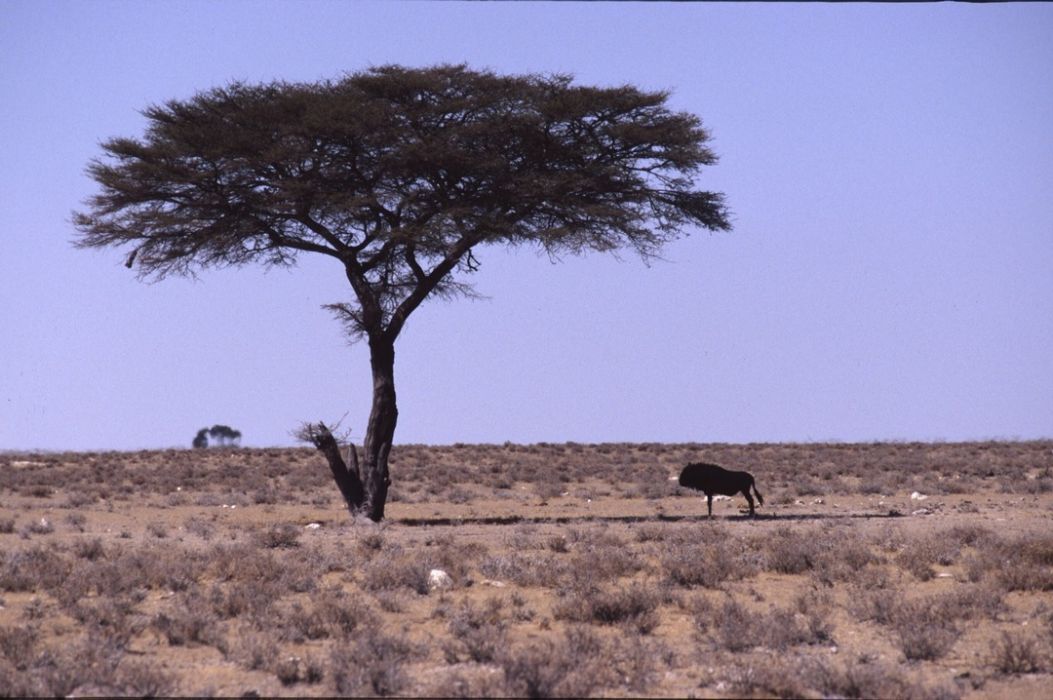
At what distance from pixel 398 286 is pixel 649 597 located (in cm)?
1435

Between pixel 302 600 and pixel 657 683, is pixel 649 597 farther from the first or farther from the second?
pixel 302 600

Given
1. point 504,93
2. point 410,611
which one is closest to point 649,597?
point 410,611

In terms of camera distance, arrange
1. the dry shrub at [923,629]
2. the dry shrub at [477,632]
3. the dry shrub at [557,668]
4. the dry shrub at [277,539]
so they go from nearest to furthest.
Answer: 1. the dry shrub at [557,668]
2. the dry shrub at [477,632]
3. the dry shrub at [923,629]
4. the dry shrub at [277,539]

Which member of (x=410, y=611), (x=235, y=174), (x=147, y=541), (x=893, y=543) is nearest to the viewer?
(x=410, y=611)

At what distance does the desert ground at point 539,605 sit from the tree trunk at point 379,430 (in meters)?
0.63

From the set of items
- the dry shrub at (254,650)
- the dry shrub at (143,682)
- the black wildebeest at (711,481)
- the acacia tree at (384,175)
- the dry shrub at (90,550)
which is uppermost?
the acacia tree at (384,175)

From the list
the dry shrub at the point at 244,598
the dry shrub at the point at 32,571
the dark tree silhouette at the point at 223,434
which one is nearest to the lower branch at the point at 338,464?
the dry shrub at the point at 32,571

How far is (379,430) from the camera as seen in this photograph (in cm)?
2373

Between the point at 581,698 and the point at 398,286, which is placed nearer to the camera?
the point at 581,698

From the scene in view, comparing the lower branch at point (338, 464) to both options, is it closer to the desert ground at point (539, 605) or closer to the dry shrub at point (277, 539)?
the desert ground at point (539, 605)

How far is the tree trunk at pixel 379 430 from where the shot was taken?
23484 millimetres

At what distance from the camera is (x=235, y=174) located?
2425 cm

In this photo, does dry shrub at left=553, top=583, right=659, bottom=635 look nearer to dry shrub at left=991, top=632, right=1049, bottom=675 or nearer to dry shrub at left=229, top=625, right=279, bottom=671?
dry shrub at left=229, top=625, right=279, bottom=671

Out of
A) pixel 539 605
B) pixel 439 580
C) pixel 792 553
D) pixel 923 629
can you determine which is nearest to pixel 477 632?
pixel 539 605
